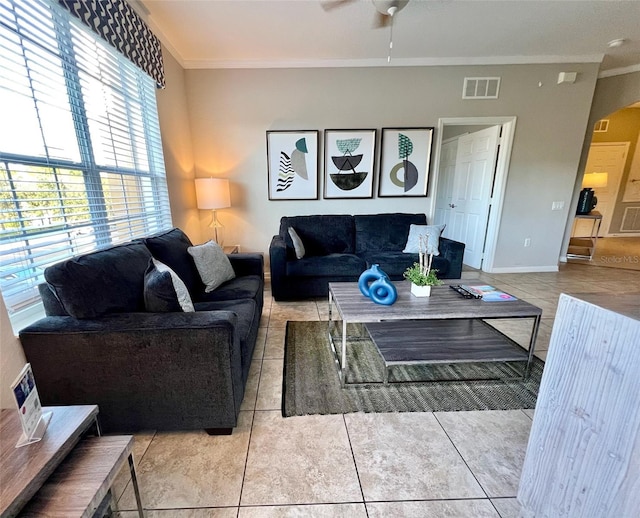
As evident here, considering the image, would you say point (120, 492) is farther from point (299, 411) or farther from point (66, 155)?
point (66, 155)

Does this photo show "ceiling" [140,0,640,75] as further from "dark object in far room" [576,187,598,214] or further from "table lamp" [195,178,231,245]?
"dark object in far room" [576,187,598,214]

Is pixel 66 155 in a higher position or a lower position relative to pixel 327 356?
higher

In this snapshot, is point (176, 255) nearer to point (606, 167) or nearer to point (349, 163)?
point (349, 163)

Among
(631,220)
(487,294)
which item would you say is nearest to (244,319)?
(487,294)

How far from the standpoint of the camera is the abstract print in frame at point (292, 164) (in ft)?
11.5

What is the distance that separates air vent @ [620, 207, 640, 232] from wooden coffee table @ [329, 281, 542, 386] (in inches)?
300

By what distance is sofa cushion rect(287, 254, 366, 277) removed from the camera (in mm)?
2953

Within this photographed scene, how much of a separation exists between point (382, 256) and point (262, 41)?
2582 mm

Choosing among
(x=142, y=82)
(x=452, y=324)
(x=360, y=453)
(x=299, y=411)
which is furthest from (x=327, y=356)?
(x=142, y=82)

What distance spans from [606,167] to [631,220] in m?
1.55

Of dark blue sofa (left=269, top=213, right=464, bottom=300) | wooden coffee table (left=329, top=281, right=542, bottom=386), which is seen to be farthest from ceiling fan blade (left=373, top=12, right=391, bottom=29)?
wooden coffee table (left=329, top=281, right=542, bottom=386)

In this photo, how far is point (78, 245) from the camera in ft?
5.47

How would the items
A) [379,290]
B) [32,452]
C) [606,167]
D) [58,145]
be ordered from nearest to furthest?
[32,452] → [58,145] → [379,290] → [606,167]

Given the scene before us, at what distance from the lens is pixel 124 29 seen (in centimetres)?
196
